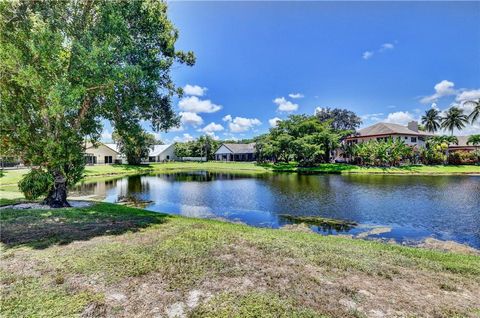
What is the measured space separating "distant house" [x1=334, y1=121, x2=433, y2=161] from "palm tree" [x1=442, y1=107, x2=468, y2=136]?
11.3 m

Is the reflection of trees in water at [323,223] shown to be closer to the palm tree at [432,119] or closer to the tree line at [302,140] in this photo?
the tree line at [302,140]

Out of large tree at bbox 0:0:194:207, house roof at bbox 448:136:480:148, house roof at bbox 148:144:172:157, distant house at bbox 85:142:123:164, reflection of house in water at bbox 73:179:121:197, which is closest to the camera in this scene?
large tree at bbox 0:0:194:207

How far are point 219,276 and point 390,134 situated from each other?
60496 millimetres

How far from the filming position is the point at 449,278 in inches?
246

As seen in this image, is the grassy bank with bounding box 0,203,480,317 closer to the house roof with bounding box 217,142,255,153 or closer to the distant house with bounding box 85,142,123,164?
the distant house with bounding box 85,142,123,164

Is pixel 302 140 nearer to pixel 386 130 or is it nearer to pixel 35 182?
pixel 386 130

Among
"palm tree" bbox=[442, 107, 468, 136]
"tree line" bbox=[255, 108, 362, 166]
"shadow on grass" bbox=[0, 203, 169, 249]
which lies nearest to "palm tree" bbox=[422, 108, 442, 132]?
"palm tree" bbox=[442, 107, 468, 136]

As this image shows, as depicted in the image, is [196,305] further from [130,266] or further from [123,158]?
[123,158]

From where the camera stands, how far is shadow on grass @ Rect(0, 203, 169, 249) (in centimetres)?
816

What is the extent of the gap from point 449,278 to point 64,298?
840 cm

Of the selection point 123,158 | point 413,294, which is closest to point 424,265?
point 413,294

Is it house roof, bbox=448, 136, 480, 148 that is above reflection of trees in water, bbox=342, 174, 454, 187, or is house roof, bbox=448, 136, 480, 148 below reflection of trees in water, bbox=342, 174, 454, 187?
above

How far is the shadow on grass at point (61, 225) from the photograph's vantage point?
816cm

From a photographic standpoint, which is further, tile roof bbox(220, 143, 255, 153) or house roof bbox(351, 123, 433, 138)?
tile roof bbox(220, 143, 255, 153)
